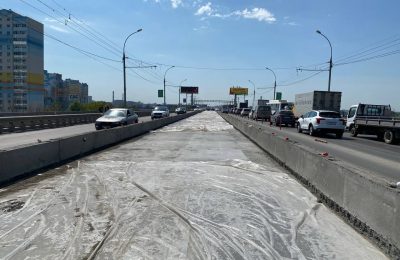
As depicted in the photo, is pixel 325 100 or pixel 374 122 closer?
pixel 374 122

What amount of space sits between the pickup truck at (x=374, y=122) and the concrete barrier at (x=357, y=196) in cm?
1594

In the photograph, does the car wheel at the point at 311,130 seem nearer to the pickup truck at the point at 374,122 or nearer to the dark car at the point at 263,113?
the pickup truck at the point at 374,122

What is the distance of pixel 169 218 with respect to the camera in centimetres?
665

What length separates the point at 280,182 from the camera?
10148mm

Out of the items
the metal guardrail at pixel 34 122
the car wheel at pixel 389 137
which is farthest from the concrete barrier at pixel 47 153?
the car wheel at pixel 389 137

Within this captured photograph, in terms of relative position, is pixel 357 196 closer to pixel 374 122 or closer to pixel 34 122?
pixel 374 122

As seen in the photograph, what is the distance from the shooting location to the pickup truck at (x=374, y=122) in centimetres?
2444

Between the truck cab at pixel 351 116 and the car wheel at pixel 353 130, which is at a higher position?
the truck cab at pixel 351 116

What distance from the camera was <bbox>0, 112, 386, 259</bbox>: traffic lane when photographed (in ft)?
17.2

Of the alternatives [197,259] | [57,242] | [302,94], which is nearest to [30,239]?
[57,242]

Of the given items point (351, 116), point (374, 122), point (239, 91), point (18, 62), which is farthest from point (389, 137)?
point (239, 91)

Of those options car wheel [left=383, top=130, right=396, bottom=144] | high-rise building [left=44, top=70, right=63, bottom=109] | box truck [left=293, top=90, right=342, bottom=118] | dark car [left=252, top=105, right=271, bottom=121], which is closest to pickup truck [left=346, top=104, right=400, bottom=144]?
car wheel [left=383, top=130, right=396, bottom=144]

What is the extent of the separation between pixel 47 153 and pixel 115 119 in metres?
16.2

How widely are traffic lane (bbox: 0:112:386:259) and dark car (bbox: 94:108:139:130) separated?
16799 millimetres
